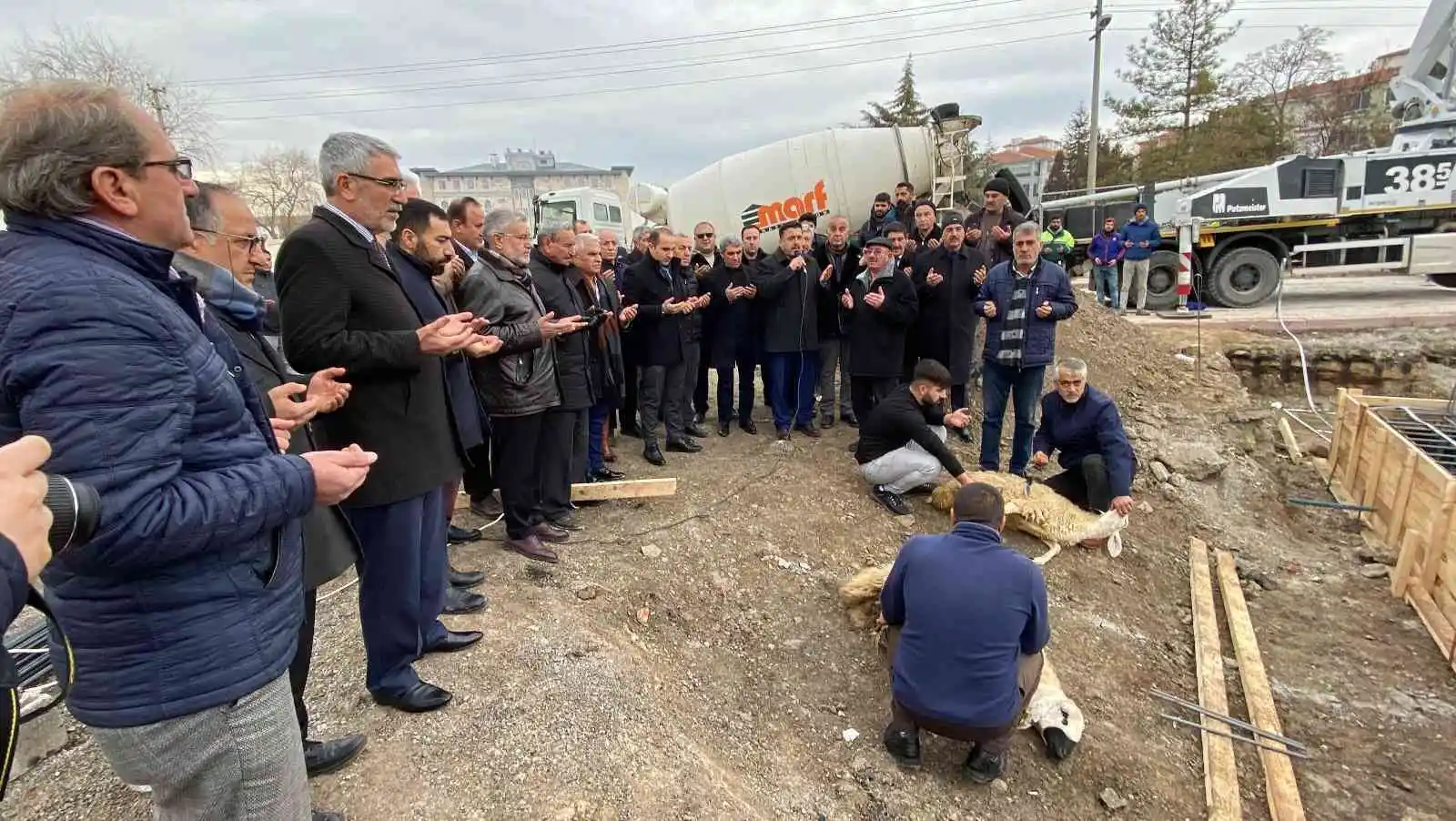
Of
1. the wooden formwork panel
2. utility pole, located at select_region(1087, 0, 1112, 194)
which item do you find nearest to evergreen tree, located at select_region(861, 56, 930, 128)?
utility pole, located at select_region(1087, 0, 1112, 194)

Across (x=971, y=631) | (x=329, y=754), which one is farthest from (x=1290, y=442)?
(x=329, y=754)

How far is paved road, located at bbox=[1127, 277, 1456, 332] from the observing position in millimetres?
10680

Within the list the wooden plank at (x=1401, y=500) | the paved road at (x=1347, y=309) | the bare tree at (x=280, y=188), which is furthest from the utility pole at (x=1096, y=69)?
the bare tree at (x=280, y=188)

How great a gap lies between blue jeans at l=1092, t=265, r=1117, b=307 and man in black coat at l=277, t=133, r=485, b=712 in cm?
1353

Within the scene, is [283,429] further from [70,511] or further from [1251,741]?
[1251,741]

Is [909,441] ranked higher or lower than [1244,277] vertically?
lower

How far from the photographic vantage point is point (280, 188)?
109 ft

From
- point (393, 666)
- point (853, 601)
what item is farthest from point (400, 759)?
point (853, 601)

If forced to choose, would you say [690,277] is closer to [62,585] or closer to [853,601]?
[853,601]

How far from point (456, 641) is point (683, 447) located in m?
3.19

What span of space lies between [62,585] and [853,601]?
11.2 feet

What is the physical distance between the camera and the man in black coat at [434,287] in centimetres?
Answer: 291

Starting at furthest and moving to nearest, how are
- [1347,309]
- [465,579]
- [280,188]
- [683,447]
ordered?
[280,188] < [1347,309] < [683,447] < [465,579]

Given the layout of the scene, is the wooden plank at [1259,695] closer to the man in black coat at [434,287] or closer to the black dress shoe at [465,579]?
the man in black coat at [434,287]
